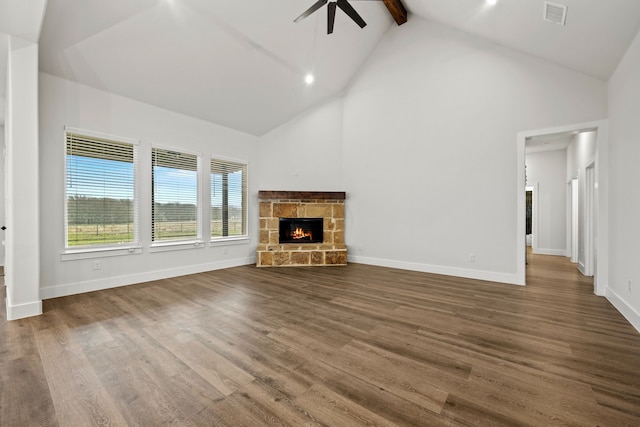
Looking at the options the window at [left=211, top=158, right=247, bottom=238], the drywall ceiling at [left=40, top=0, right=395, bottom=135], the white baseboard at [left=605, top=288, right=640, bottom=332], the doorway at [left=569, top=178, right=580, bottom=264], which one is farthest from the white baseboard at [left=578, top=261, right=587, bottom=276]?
the window at [left=211, top=158, right=247, bottom=238]

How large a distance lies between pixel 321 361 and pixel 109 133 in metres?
4.38

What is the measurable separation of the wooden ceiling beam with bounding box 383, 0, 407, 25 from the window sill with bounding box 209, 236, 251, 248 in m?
5.24

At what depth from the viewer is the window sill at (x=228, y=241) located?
541 cm

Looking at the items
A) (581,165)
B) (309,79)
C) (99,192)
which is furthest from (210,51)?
(581,165)

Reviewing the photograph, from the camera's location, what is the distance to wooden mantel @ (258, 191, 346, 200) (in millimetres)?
5883

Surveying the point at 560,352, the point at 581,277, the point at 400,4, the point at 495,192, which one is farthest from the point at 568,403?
the point at 400,4

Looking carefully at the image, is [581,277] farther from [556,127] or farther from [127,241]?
[127,241]

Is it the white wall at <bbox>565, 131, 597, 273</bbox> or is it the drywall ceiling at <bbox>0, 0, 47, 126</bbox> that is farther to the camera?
→ the white wall at <bbox>565, 131, 597, 273</bbox>

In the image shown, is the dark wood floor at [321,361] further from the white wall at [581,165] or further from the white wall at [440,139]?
the white wall at [581,165]

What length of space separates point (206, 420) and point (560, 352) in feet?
8.73

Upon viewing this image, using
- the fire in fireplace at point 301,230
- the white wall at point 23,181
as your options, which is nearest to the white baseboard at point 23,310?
the white wall at point 23,181

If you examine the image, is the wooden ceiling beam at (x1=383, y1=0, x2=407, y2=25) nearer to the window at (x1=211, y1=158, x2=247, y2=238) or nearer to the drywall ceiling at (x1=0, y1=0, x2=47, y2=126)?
the window at (x1=211, y1=158, x2=247, y2=238)

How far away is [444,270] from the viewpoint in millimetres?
4965

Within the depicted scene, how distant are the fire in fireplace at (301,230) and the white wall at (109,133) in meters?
1.27
